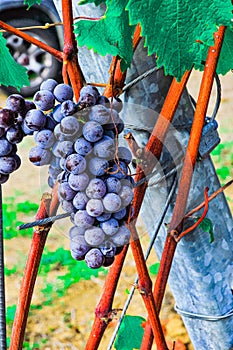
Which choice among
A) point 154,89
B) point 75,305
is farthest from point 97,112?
point 75,305

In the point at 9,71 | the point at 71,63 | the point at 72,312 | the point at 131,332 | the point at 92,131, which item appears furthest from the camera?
the point at 72,312

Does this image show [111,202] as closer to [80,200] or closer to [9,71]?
[80,200]

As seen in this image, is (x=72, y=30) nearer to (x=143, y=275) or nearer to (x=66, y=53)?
(x=66, y=53)

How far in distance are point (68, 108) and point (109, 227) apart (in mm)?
132

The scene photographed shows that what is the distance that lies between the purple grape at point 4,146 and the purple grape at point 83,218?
0.35 feet

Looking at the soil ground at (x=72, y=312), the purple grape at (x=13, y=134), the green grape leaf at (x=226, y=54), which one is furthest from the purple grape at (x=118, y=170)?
the soil ground at (x=72, y=312)

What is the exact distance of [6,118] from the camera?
1.89 ft

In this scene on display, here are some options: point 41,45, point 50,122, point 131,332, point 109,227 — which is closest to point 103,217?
point 109,227

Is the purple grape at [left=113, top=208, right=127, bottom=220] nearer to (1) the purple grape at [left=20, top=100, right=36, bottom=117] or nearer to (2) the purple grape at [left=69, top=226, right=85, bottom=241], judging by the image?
(2) the purple grape at [left=69, top=226, right=85, bottom=241]

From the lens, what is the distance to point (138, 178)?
2.41 feet

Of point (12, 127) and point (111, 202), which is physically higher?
point (12, 127)

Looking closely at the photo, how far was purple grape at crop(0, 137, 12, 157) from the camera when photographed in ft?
1.93

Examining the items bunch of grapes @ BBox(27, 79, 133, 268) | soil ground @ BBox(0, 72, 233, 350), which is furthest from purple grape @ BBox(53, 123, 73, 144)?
soil ground @ BBox(0, 72, 233, 350)

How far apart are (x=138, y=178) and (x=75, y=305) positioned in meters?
1.72
